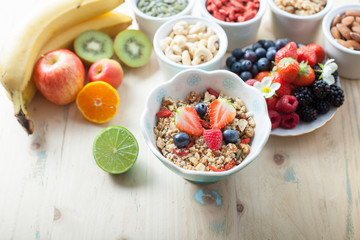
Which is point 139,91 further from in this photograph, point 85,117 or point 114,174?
point 114,174

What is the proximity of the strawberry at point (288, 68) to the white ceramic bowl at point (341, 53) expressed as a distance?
24cm

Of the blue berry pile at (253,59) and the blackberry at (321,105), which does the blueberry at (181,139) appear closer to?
the blue berry pile at (253,59)

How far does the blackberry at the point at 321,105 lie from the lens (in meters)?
1.40

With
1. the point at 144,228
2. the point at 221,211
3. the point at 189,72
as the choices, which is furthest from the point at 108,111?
the point at 221,211

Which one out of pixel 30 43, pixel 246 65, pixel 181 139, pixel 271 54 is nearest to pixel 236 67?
pixel 246 65

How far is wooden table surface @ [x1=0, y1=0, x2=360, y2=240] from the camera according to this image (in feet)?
4.17

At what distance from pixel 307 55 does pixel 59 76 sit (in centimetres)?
104

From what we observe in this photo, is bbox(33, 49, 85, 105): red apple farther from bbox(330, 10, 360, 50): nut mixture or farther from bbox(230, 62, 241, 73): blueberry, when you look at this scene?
bbox(330, 10, 360, 50): nut mixture

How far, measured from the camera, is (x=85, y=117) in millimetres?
1503

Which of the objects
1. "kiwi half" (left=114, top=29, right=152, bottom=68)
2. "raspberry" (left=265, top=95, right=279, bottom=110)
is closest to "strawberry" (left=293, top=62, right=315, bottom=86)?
"raspberry" (left=265, top=95, right=279, bottom=110)

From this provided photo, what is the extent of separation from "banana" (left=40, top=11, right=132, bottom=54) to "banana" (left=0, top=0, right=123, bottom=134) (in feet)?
0.09

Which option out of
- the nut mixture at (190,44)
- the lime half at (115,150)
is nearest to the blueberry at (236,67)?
the nut mixture at (190,44)

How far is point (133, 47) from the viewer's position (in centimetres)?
167

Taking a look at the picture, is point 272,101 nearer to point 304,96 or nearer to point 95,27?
point 304,96
